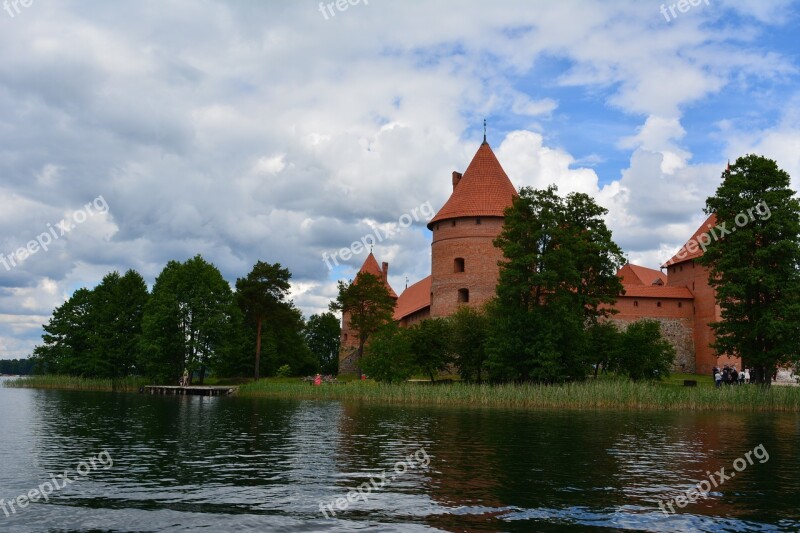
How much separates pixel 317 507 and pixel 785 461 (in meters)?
8.57

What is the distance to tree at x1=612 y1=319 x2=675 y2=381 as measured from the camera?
32.8 meters

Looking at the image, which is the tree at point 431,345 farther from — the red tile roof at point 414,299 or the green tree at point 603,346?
the red tile roof at point 414,299

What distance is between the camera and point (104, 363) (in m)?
47.8

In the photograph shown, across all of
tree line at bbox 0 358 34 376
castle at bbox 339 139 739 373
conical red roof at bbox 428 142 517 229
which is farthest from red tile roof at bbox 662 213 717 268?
tree line at bbox 0 358 34 376

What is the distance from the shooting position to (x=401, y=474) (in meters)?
11.2

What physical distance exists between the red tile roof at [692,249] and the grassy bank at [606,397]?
72.2 feet

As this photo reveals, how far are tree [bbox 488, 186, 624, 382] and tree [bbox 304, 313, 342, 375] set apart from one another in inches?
1874

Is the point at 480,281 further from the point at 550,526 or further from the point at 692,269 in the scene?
the point at 550,526

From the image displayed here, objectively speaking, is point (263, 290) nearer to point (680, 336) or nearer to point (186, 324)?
point (186, 324)

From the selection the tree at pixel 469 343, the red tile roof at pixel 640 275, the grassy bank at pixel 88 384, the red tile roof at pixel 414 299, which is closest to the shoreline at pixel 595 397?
the tree at pixel 469 343

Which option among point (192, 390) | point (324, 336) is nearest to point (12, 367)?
point (324, 336)

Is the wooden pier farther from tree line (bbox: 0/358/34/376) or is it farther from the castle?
tree line (bbox: 0/358/34/376)

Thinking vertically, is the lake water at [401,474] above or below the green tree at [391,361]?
below

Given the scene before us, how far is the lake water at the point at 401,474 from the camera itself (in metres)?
8.21
